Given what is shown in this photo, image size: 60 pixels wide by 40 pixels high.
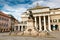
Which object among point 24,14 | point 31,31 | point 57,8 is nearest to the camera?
point 31,31

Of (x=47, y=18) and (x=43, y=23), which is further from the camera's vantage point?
(x=43, y=23)

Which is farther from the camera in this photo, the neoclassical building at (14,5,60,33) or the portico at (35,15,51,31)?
the neoclassical building at (14,5,60,33)

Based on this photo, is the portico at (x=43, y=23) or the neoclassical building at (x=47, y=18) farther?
the neoclassical building at (x=47, y=18)

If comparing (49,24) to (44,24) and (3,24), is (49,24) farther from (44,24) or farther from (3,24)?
(3,24)

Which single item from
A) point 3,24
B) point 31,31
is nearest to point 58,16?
point 3,24

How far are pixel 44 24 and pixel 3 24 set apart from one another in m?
21.1

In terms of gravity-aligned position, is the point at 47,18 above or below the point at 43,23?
above

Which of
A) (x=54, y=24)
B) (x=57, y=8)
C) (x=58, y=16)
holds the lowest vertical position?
(x=54, y=24)

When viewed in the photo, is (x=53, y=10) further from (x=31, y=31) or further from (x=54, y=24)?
(x=31, y=31)

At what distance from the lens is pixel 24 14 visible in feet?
254

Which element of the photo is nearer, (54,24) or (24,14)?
(54,24)

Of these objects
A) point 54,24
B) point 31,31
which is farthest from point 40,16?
point 31,31

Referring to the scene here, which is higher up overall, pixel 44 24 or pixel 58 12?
pixel 58 12

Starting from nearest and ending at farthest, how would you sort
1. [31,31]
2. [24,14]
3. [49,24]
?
[31,31], [49,24], [24,14]
